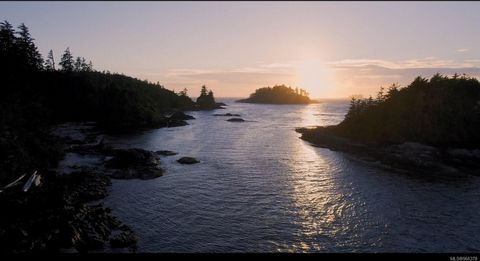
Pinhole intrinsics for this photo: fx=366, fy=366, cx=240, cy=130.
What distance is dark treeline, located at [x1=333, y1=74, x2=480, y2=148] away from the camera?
8081 cm

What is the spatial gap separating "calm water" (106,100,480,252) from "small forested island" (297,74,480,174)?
11.8 m

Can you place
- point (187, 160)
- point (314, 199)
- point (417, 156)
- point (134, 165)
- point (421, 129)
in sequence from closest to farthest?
1. point (314, 199)
2. point (134, 165)
3. point (187, 160)
4. point (417, 156)
5. point (421, 129)

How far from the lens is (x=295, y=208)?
4159 centimetres

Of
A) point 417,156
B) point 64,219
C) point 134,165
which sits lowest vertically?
point 417,156

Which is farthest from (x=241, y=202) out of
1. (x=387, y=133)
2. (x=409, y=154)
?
(x=387, y=133)

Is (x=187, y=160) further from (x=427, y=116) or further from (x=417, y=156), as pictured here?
(x=427, y=116)

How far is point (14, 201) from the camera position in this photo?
1300 inches

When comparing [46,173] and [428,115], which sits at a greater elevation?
[428,115]

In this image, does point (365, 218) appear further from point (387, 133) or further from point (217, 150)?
point (387, 133)

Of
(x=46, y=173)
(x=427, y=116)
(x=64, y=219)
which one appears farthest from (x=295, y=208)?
(x=427, y=116)

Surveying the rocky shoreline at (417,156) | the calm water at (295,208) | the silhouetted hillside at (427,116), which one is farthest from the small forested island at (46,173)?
the silhouetted hillside at (427,116)

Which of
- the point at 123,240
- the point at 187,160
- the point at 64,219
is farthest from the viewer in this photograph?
the point at 187,160

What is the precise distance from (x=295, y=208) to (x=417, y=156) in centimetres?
4238

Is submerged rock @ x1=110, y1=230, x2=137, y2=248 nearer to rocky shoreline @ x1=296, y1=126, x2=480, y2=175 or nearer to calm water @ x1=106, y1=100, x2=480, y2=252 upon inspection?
calm water @ x1=106, y1=100, x2=480, y2=252
